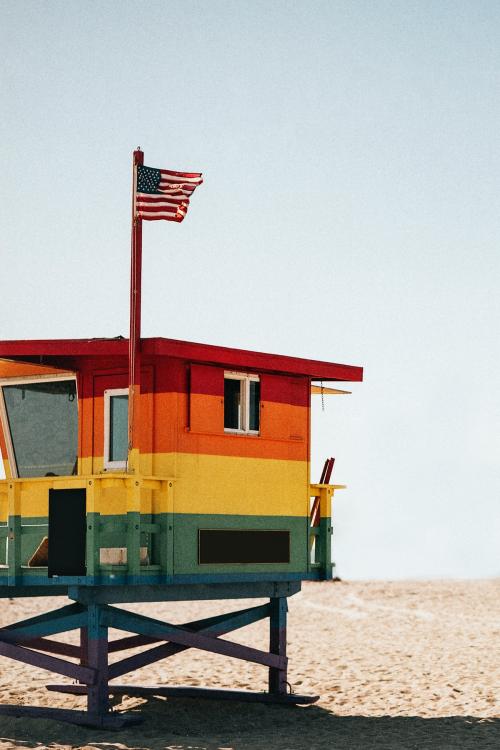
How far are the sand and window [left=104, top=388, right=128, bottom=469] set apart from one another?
11.7 ft

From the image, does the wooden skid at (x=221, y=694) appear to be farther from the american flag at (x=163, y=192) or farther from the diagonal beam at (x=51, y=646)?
the american flag at (x=163, y=192)

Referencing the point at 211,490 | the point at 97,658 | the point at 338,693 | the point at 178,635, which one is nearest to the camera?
the point at 97,658

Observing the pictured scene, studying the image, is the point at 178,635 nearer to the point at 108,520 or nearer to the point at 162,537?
the point at 162,537

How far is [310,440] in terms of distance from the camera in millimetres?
18938

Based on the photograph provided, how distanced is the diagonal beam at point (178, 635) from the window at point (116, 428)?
2.00 m

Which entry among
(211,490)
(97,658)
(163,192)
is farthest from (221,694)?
(163,192)

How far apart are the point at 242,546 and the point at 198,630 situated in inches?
72.2

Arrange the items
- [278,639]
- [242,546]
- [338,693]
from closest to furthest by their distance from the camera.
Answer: [242,546]
[278,639]
[338,693]

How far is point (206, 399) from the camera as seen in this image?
681 inches

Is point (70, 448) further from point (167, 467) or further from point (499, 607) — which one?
point (499, 607)

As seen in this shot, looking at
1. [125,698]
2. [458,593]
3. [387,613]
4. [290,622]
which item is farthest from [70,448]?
[458,593]

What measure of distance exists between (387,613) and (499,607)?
3.09 metres

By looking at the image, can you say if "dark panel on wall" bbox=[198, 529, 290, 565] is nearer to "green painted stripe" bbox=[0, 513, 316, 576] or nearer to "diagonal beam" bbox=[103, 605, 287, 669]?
"green painted stripe" bbox=[0, 513, 316, 576]

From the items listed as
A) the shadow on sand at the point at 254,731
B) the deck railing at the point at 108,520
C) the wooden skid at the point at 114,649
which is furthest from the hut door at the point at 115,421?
the shadow on sand at the point at 254,731
